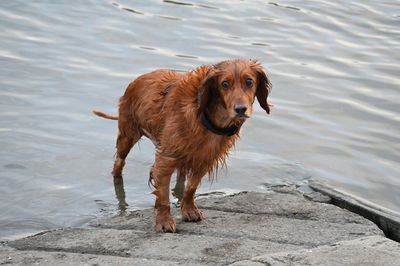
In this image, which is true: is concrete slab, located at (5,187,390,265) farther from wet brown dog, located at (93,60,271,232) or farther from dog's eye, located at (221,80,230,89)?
dog's eye, located at (221,80,230,89)

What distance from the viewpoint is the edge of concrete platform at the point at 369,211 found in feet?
22.6

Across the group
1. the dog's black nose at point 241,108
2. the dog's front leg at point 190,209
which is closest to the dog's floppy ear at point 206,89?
the dog's black nose at point 241,108

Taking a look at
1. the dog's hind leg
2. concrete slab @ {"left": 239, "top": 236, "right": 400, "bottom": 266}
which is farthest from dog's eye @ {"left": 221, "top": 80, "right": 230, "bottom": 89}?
the dog's hind leg

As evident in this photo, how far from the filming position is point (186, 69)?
1151 centimetres

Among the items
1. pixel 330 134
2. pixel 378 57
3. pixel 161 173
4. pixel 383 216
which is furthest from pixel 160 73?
pixel 378 57

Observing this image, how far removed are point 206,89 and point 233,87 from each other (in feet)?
0.84

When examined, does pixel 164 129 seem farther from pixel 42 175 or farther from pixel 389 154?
pixel 389 154

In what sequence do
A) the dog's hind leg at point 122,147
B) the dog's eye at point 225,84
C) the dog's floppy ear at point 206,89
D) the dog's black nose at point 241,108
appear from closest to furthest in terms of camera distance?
the dog's black nose at point 241,108 < the dog's eye at point 225,84 < the dog's floppy ear at point 206,89 < the dog's hind leg at point 122,147

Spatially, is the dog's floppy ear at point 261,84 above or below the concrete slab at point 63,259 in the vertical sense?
above

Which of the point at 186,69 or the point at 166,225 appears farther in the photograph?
the point at 186,69

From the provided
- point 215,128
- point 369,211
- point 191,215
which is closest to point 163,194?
point 191,215

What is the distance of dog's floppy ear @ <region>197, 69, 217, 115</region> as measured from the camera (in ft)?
19.9

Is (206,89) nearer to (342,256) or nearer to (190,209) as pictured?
(190,209)

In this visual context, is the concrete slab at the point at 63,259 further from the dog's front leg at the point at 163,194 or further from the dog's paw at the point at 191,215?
the dog's paw at the point at 191,215
